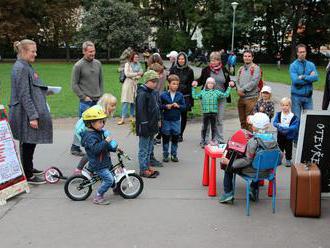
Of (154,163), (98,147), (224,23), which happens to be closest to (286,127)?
(154,163)

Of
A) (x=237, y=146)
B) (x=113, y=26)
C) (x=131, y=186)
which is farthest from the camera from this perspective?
(x=113, y=26)

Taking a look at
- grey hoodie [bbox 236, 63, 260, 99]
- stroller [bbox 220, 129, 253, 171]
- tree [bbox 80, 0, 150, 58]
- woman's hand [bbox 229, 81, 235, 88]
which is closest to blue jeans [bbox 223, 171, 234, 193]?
stroller [bbox 220, 129, 253, 171]

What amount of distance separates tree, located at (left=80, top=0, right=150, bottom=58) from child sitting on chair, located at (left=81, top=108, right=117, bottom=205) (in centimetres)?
3844

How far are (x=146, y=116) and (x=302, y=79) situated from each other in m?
3.46

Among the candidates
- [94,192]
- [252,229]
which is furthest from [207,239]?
[94,192]

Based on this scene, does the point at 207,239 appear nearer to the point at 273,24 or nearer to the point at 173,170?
the point at 173,170

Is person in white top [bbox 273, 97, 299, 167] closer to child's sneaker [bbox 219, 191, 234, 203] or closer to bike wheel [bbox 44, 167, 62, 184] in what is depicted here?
child's sneaker [bbox 219, 191, 234, 203]

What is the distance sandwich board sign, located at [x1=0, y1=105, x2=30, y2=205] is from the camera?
227 inches

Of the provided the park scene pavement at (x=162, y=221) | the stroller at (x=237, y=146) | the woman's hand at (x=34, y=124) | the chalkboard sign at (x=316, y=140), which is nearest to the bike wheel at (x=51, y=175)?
the park scene pavement at (x=162, y=221)

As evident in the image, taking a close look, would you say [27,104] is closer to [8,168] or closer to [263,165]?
[8,168]

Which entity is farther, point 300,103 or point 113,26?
point 113,26

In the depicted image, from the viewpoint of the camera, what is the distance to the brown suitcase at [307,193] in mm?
5168

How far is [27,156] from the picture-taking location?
6535 mm

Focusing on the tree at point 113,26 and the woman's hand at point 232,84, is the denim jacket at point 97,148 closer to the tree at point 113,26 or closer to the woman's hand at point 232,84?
the woman's hand at point 232,84
